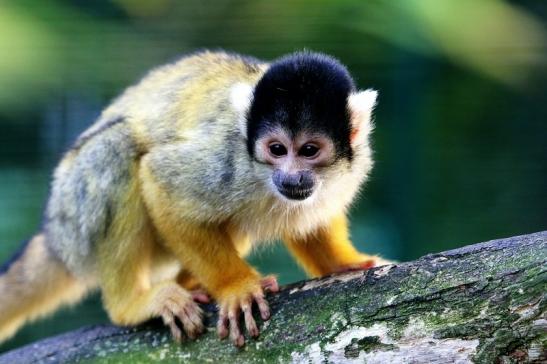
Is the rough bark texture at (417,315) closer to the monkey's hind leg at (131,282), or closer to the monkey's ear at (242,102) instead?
the monkey's hind leg at (131,282)

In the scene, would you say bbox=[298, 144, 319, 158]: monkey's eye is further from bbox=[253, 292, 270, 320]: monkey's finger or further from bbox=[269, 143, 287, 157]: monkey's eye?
bbox=[253, 292, 270, 320]: monkey's finger

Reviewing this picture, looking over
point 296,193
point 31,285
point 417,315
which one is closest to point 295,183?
point 296,193

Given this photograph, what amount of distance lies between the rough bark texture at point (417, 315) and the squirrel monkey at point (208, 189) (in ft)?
0.28

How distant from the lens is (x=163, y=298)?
2.46 meters

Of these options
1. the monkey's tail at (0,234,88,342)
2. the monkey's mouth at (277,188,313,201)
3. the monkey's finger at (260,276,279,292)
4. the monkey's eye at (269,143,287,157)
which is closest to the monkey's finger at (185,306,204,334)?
the monkey's finger at (260,276,279,292)

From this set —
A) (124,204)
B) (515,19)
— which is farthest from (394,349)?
(515,19)

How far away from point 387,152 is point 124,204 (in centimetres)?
167

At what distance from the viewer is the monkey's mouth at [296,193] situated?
7.72ft

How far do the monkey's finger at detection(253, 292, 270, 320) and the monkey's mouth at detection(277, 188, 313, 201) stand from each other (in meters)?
0.34

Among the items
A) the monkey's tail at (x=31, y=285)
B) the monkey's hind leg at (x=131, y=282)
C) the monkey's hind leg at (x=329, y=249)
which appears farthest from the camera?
the monkey's tail at (x=31, y=285)

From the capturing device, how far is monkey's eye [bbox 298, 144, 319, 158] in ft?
7.82

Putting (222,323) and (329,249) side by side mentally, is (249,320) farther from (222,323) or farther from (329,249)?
(329,249)

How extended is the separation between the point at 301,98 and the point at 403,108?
1.57 metres

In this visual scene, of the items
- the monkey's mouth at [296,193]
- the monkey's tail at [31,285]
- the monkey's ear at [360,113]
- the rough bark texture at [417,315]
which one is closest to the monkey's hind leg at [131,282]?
the rough bark texture at [417,315]
